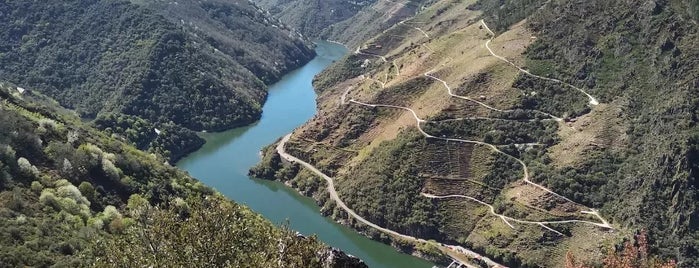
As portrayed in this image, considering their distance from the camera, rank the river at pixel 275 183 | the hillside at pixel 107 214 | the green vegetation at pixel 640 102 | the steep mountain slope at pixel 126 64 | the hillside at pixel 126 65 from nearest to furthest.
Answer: the hillside at pixel 107 214
the green vegetation at pixel 640 102
the river at pixel 275 183
the hillside at pixel 126 65
the steep mountain slope at pixel 126 64

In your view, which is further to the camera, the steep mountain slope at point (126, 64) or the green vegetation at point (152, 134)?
the steep mountain slope at point (126, 64)

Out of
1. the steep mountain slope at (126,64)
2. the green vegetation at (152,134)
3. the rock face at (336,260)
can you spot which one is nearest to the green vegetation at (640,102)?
the rock face at (336,260)

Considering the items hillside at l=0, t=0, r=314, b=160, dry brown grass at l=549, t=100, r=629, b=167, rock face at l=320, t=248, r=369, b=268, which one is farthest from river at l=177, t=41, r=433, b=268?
rock face at l=320, t=248, r=369, b=268

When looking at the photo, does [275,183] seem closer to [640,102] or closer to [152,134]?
[152,134]

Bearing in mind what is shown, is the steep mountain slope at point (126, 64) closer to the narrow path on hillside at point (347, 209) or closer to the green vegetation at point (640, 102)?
the narrow path on hillside at point (347, 209)

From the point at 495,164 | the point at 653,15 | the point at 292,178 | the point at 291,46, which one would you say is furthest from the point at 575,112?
the point at 291,46

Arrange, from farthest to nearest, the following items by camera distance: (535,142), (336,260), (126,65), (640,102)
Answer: (126,65), (535,142), (640,102), (336,260)

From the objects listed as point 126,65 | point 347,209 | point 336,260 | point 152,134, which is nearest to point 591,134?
point 347,209
